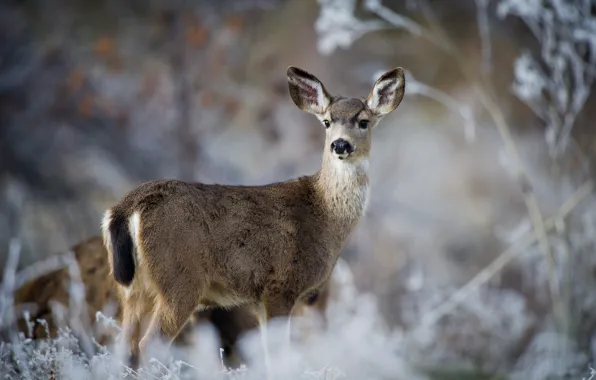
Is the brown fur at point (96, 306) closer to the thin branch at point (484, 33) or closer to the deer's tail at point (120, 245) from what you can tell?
the deer's tail at point (120, 245)

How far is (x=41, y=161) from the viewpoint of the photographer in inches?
394

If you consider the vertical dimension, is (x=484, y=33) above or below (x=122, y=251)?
above

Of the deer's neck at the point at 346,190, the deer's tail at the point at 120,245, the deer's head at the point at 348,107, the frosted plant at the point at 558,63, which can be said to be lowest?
the deer's tail at the point at 120,245

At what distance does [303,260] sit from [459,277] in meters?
4.22

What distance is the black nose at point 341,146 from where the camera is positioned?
5.23 metres

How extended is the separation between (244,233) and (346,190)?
0.70 metres

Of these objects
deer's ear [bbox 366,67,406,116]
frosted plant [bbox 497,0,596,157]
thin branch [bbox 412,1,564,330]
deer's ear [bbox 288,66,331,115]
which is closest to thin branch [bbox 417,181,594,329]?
thin branch [bbox 412,1,564,330]

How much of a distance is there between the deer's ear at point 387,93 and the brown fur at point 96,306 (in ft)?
4.49

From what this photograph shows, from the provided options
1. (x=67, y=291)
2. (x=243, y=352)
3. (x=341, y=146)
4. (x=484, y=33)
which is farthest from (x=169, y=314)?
(x=484, y=33)

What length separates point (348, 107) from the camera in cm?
548

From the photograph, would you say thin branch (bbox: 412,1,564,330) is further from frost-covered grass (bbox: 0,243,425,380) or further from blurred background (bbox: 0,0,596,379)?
frost-covered grass (bbox: 0,243,425,380)

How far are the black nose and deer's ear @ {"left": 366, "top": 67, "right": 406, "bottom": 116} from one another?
0.41 meters

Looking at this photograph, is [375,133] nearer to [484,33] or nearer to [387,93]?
[484,33]

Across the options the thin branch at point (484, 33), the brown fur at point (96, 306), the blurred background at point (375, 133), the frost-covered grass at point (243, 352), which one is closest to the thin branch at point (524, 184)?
the blurred background at point (375, 133)
